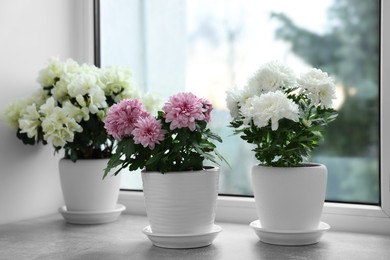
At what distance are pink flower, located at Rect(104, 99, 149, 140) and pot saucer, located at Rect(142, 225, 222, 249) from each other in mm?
247

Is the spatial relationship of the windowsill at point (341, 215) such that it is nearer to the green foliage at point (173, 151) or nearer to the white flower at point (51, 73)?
the green foliage at point (173, 151)

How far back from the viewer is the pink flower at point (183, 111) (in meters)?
1.25

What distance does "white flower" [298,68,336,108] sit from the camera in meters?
1.27

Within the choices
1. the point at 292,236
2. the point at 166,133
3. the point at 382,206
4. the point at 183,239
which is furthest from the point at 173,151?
the point at 382,206

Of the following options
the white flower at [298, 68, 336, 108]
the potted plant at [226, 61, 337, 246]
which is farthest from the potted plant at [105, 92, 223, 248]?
the white flower at [298, 68, 336, 108]

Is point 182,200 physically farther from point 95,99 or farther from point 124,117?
point 95,99

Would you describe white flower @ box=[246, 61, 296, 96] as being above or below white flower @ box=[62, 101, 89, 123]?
above

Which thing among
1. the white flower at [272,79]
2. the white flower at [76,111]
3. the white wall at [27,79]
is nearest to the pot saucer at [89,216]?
the white wall at [27,79]

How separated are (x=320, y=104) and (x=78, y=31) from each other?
100 cm

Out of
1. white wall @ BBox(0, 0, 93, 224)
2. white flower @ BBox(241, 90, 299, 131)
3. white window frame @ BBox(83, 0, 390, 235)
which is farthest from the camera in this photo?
white wall @ BBox(0, 0, 93, 224)

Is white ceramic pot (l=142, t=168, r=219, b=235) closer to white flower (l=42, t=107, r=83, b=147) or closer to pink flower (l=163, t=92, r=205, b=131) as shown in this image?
pink flower (l=163, t=92, r=205, b=131)

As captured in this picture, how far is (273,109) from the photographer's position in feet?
4.02

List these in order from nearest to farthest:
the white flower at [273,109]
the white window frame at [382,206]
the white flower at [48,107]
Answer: the white flower at [273,109]
the white window frame at [382,206]
the white flower at [48,107]

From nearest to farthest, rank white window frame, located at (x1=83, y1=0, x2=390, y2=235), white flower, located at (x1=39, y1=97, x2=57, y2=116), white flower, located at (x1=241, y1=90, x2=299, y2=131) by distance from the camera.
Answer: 1. white flower, located at (x1=241, y1=90, x2=299, y2=131)
2. white window frame, located at (x1=83, y1=0, x2=390, y2=235)
3. white flower, located at (x1=39, y1=97, x2=57, y2=116)
